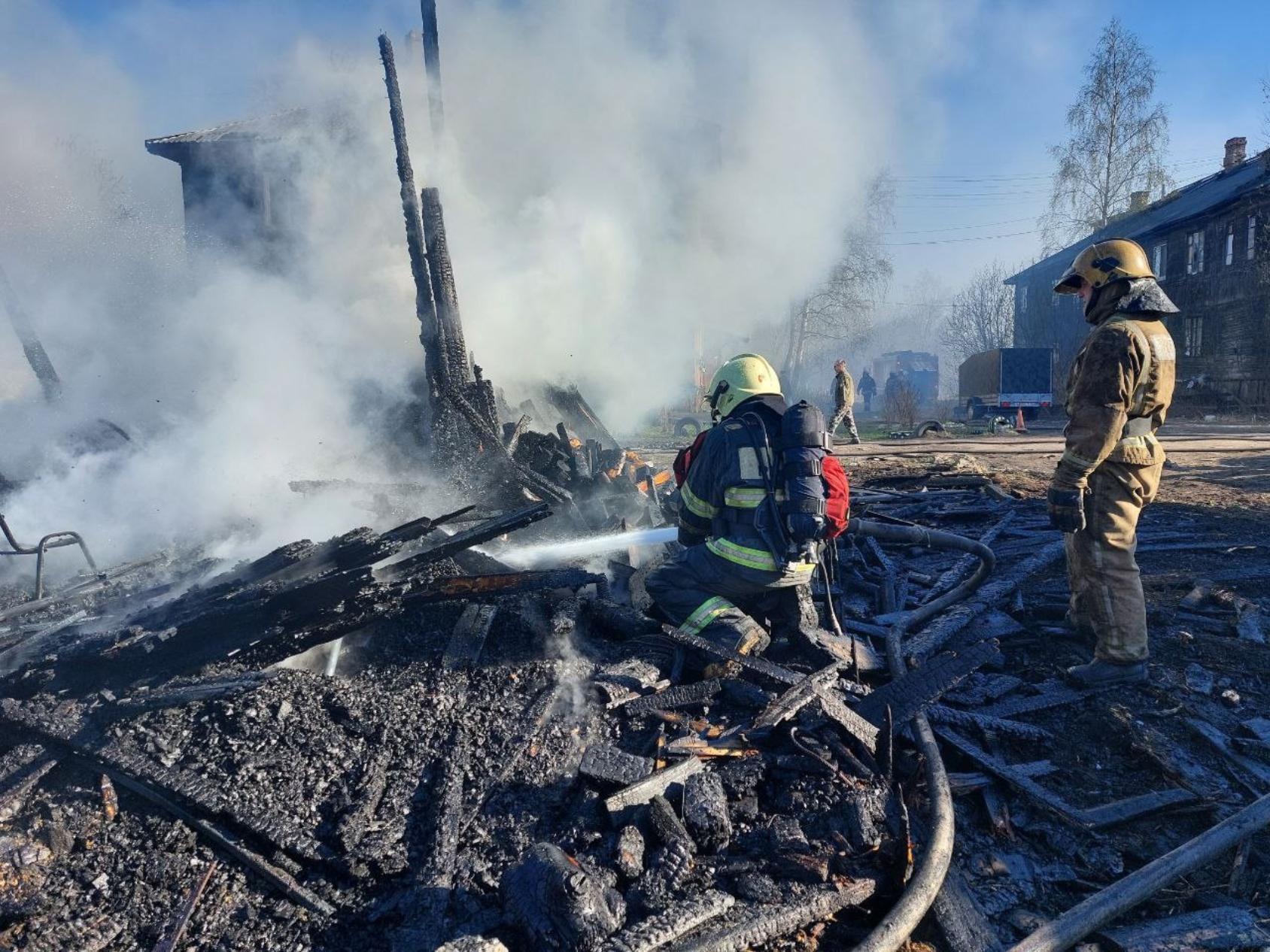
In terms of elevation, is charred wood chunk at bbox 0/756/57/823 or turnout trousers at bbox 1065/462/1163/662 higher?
turnout trousers at bbox 1065/462/1163/662

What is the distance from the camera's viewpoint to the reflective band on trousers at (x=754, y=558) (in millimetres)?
3607

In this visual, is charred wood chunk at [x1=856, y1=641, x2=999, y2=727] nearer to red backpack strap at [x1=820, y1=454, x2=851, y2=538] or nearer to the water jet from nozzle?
red backpack strap at [x1=820, y1=454, x2=851, y2=538]

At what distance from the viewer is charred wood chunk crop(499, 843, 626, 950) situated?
1.92 metres

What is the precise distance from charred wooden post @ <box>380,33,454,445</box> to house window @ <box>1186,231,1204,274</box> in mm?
28838

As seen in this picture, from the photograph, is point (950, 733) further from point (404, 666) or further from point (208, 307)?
point (208, 307)

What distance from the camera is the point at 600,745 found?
2.82 m

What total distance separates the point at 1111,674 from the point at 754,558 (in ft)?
6.90

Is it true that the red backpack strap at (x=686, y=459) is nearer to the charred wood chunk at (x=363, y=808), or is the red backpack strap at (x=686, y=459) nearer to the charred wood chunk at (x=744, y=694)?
the charred wood chunk at (x=744, y=694)

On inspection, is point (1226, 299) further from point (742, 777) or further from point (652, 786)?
point (652, 786)

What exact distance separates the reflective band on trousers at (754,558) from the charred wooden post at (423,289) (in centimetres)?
563

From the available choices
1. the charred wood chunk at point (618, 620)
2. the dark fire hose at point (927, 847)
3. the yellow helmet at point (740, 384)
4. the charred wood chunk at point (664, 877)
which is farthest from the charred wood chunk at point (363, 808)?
the yellow helmet at point (740, 384)

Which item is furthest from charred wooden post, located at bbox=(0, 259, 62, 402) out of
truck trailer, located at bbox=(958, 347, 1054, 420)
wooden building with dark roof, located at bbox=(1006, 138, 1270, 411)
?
wooden building with dark roof, located at bbox=(1006, 138, 1270, 411)

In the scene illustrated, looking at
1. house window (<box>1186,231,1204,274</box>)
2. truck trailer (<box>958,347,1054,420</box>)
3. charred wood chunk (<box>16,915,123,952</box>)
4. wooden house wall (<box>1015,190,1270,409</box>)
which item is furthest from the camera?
house window (<box>1186,231,1204,274</box>)

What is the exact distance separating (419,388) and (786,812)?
923cm
